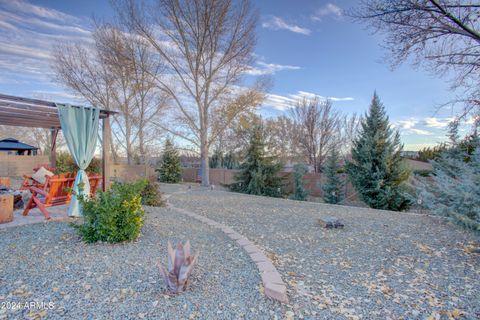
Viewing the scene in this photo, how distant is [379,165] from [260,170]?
416 cm

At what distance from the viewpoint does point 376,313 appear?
1.89 m

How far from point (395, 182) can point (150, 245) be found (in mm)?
7533

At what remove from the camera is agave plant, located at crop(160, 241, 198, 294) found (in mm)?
1988

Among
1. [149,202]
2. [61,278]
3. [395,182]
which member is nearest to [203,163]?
[149,202]

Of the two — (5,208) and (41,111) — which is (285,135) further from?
(5,208)

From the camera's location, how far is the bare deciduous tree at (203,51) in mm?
10461

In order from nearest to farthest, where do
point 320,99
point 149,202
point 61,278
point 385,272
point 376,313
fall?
1. point 376,313
2. point 61,278
3. point 385,272
4. point 149,202
5. point 320,99

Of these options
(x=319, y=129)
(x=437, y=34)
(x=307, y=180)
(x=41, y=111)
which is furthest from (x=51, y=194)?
(x=319, y=129)

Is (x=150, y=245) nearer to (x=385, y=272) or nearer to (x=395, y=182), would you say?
(x=385, y=272)

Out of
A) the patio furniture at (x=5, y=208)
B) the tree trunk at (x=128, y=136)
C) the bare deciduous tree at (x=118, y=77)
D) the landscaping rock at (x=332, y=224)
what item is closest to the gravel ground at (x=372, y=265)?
the landscaping rock at (x=332, y=224)

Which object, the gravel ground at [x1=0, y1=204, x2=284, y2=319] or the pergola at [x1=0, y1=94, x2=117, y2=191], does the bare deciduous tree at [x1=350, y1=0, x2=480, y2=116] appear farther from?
the gravel ground at [x1=0, y1=204, x2=284, y2=319]

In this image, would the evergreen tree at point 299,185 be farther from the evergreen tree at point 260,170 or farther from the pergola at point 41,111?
the pergola at point 41,111

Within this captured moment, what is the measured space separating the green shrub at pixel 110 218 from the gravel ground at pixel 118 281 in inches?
4.6

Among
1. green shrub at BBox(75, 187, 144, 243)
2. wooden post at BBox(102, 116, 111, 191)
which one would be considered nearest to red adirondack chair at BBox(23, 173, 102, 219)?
wooden post at BBox(102, 116, 111, 191)
